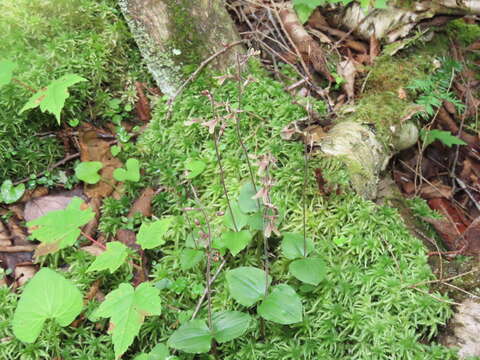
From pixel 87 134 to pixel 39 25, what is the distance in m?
0.98

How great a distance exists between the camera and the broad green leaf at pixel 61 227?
2572mm

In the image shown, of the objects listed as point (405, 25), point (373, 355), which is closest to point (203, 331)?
point (373, 355)

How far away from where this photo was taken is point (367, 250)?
8.50ft

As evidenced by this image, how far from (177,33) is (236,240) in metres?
1.82

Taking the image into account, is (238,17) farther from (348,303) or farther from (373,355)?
(373,355)

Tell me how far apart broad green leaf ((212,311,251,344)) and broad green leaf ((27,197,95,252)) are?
1.04 metres

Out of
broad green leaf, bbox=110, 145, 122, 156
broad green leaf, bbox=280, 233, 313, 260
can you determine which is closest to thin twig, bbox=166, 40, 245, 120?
broad green leaf, bbox=110, 145, 122, 156

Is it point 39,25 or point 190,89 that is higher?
point 39,25

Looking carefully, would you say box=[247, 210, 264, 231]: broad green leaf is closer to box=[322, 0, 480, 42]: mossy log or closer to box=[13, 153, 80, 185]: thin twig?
box=[13, 153, 80, 185]: thin twig

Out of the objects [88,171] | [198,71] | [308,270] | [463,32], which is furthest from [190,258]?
[463,32]

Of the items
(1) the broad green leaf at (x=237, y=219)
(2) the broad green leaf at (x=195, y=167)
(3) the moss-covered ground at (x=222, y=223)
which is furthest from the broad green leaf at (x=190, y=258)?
(2) the broad green leaf at (x=195, y=167)

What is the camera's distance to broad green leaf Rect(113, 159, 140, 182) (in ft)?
10.1

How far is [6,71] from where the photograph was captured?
2.92 m

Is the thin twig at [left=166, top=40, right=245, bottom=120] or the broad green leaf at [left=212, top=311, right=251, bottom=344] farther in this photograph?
the thin twig at [left=166, top=40, right=245, bottom=120]
